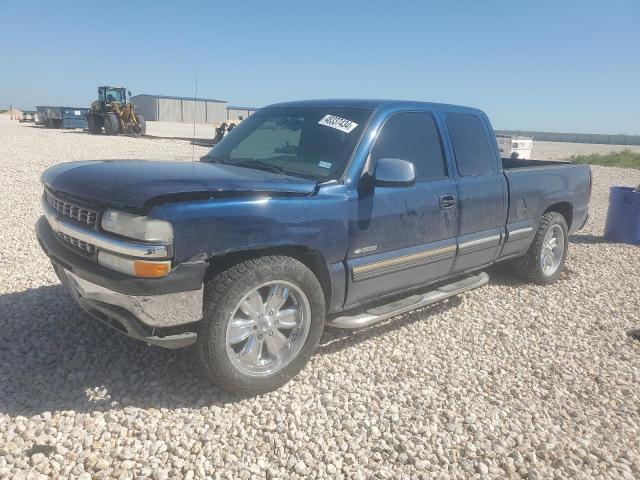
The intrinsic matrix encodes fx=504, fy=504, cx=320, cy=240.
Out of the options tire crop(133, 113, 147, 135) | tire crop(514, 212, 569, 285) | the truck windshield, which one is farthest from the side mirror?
tire crop(133, 113, 147, 135)

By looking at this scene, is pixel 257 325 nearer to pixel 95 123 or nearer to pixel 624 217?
pixel 624 217

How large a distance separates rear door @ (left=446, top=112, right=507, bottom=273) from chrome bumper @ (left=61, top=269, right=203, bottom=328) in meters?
2.38

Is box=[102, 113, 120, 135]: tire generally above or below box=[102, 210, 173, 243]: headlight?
above

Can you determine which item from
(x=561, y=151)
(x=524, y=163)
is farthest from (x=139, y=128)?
(x=561, y=151)

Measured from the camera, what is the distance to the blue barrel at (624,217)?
311 inches

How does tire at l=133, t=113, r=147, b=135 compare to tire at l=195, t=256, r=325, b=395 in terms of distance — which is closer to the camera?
tire at l=195, t=256, r=325, b=395

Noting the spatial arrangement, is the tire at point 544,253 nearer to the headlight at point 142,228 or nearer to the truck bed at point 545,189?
the truck bed at point 545,189

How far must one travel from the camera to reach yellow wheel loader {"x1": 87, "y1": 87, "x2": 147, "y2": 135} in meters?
30.1

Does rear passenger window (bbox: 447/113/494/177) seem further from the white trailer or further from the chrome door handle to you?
the white trailer

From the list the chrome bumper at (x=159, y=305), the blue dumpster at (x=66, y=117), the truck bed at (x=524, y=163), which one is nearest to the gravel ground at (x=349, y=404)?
the chrome bumper at (x=159, y=305)

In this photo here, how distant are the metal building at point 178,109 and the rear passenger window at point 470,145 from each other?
6134cm

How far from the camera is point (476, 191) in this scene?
4.28 metres

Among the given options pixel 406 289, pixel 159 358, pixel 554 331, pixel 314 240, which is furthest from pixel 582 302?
pixel 159 358

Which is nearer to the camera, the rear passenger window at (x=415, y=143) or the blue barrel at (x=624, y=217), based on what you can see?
the rear passenger window at (x=415, y=143)
